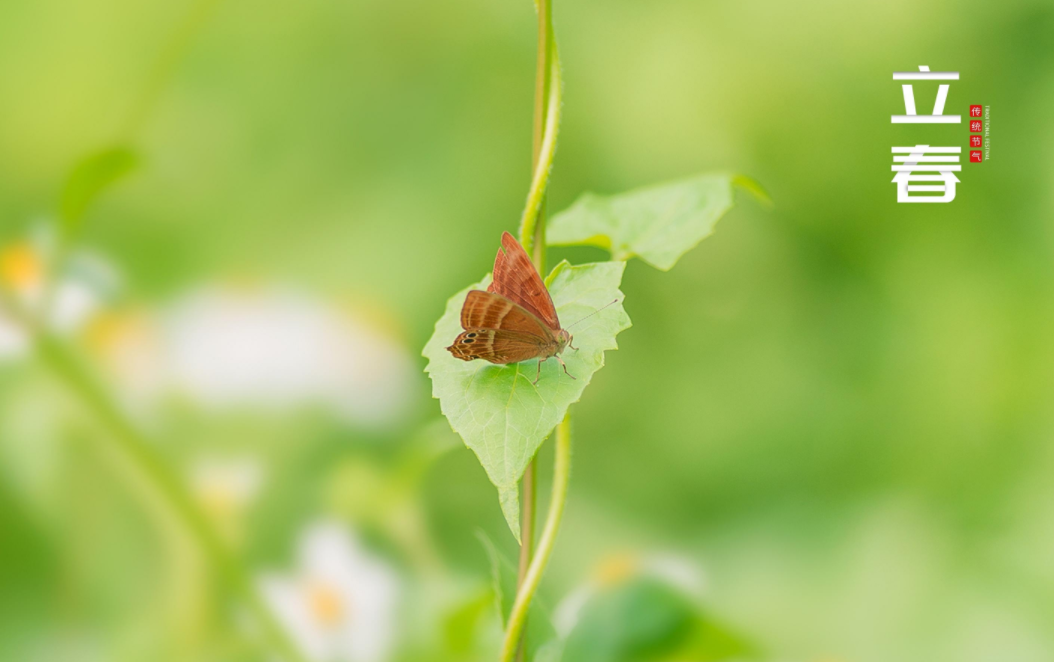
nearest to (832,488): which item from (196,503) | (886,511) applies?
(886,511)

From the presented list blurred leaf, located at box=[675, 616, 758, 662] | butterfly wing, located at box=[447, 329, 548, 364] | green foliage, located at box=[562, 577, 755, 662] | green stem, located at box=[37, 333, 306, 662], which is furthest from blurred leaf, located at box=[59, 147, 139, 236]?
blurred leaf, located at box=[675, 616, 758, 662]

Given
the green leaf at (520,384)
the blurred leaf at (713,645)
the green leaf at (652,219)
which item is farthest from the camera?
the blurred leaf at (713,645)

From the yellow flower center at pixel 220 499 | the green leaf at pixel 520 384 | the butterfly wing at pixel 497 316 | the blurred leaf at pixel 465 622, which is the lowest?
the blurred leaf at pixel 465 622

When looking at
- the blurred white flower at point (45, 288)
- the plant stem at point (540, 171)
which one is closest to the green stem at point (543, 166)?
the plant stem at point (540, 171)

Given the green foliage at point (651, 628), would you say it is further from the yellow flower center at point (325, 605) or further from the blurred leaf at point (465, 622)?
the yellow flower center at point (325, 605)

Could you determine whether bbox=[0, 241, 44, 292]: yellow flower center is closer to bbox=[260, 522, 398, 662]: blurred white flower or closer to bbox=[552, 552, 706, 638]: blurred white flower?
bbox=[260, 522, 398, 662]: blurred white flower

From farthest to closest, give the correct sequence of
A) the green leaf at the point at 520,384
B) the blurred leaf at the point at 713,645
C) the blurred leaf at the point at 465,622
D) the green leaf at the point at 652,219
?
the blurred leaf at the point at 713,645
the blurred leaf at the point at 465,622
the green leaf at the point at 652,219
the green leaf at the point at 520,384

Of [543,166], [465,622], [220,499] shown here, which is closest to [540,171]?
[543,166]
